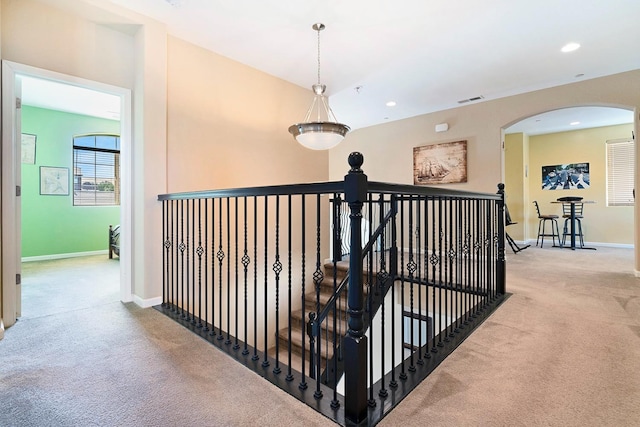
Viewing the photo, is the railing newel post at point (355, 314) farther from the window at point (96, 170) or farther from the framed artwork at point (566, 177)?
the framed artwork at point (566, 177)

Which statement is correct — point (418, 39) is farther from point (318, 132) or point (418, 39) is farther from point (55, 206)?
point (55, 206)

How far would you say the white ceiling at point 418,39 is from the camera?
2.67m

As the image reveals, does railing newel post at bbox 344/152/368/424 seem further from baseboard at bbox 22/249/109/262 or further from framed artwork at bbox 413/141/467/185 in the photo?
baseboard at bbox 22/249/109/262

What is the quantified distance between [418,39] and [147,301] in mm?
3694

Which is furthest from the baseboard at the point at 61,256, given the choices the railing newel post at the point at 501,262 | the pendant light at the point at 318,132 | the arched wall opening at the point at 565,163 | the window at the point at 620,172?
the window at the point at 620,172

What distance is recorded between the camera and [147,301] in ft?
9.16

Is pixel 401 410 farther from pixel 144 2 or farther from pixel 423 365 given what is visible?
pixel 144 2

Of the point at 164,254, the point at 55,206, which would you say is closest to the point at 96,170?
the point at 55,206

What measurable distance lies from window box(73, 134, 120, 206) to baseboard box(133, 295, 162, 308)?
15.0ft

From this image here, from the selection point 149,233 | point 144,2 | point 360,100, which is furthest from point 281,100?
point 149,233

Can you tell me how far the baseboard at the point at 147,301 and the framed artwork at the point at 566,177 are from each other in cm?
871

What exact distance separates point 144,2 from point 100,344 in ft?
8.89

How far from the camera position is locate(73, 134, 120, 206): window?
241 inches

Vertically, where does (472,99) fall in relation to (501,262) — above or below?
above
